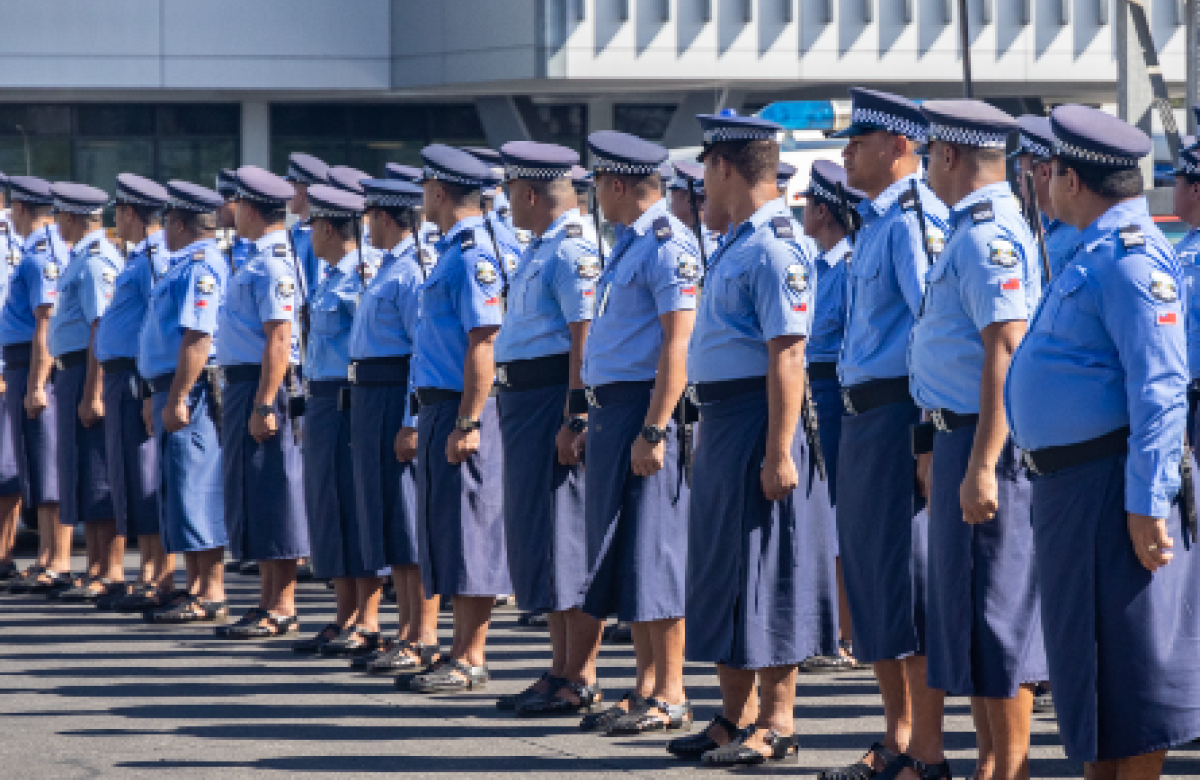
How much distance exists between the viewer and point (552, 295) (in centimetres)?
749

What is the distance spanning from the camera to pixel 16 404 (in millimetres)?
11789

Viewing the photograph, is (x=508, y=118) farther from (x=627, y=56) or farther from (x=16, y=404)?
(x=16, y=404)

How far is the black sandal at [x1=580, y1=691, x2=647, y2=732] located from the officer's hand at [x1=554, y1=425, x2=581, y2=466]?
93 cm

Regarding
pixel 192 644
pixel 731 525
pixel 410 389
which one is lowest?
pixel 192 644

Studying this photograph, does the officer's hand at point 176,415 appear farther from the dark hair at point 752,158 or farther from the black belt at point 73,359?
the dark hair at point 752,158

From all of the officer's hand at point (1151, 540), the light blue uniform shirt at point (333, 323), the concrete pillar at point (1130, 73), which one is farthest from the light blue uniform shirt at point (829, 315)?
the concrete pillar at point (1130, 73)

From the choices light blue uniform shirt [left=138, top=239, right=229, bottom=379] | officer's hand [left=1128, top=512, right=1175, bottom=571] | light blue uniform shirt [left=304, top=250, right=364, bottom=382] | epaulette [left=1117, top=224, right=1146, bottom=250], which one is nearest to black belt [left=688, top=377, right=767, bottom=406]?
epaulette [left=1117, top=224, right=1146, bottom=250]

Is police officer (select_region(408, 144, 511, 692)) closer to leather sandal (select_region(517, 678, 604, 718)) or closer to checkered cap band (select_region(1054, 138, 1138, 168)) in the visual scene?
leather sandal (select_region(517, 678, 604, 718))

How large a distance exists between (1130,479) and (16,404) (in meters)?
8.56

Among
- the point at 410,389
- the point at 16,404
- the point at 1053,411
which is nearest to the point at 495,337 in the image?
the point at 410,389

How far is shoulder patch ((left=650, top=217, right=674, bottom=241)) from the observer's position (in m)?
6.99

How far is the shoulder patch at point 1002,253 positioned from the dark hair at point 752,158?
121 cm

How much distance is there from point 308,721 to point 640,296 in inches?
83.4

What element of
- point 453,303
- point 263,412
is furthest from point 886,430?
point 263,412
